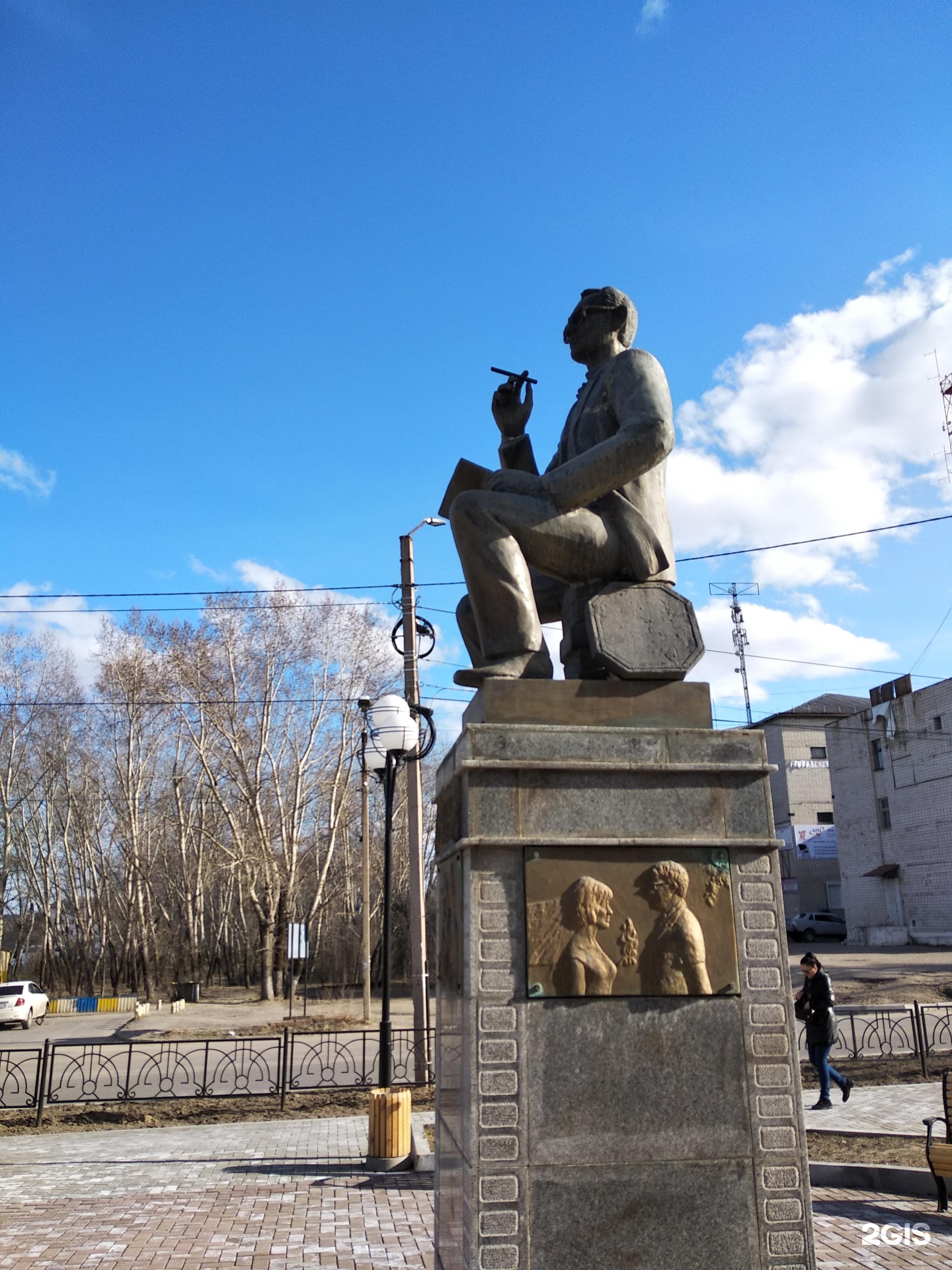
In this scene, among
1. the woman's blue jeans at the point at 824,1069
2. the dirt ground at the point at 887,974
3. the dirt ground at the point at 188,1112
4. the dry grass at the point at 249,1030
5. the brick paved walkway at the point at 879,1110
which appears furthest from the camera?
the dry grass at the point at 249,1030

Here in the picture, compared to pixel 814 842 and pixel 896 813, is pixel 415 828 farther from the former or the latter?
pixel 814 842

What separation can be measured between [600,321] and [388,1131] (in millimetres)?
7477

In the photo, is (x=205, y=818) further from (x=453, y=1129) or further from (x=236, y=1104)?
(x=453, y=1129)

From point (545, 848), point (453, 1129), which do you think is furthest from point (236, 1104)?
point (545, 848)

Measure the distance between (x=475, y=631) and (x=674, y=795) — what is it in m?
1.26

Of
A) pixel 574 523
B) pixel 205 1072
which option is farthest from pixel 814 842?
pixel 574 523

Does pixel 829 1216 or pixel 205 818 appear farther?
pixel 205 818

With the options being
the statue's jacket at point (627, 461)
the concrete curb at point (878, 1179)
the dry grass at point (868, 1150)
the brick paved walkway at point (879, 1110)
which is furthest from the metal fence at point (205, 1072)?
the statue's jacket at point (627, 461)

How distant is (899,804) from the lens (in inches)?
1442

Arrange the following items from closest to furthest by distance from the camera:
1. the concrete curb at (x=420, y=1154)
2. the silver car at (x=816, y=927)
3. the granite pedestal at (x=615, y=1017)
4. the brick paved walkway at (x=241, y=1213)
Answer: the granite pedestal at (x=615, y=1017) → the brick paved walkway at (x=241, y=1213) → the concrete curb at (x=420, y=1154) → the silver car at (x=816, y=927)

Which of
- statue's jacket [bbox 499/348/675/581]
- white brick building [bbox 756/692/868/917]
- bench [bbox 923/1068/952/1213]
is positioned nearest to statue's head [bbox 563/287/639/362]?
statue's jacket [bbox 499/348/675/581]

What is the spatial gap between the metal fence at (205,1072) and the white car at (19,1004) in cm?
601

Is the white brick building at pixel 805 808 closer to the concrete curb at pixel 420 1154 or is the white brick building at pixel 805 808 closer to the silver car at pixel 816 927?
the silver car at pixel 816 927

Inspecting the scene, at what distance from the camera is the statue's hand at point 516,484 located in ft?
13.7
